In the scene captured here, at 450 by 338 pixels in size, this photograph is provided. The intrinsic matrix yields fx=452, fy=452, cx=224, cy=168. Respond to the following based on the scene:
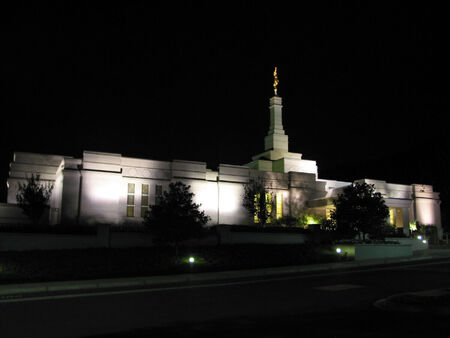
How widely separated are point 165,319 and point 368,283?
7.56 metres

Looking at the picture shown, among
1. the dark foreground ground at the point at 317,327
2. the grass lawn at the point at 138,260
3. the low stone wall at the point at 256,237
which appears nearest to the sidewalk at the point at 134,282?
the grass lawn at the point at 138,260

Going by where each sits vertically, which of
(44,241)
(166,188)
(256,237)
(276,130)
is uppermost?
(276,130)

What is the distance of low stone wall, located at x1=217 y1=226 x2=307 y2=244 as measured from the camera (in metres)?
26.4

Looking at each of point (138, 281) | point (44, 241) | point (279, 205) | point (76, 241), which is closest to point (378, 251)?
point (279, 205)

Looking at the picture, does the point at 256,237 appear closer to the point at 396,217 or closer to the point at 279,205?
the point at 279,205

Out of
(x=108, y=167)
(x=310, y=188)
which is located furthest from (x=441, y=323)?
(x=310, y=188)

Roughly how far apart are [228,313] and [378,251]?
17.6 meters

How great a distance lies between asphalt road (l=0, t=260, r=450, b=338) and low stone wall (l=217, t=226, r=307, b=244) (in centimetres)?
1219

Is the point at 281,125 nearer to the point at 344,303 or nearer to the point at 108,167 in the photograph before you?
the point at 108,167

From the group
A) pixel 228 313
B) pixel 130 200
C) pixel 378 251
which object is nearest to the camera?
pixel 228 313

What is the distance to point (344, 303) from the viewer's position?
10.0 m

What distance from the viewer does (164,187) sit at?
3241cm

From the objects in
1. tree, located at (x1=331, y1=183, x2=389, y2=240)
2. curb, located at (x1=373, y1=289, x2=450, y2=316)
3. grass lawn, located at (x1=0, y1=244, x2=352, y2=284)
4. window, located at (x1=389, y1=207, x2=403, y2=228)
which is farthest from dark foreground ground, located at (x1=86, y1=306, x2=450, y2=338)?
window, located at (x1=389, y1=207, x2=403, y2=228)

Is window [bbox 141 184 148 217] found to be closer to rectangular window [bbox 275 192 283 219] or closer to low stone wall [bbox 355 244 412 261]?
rectangular window [bbox 275 192 283 219]
